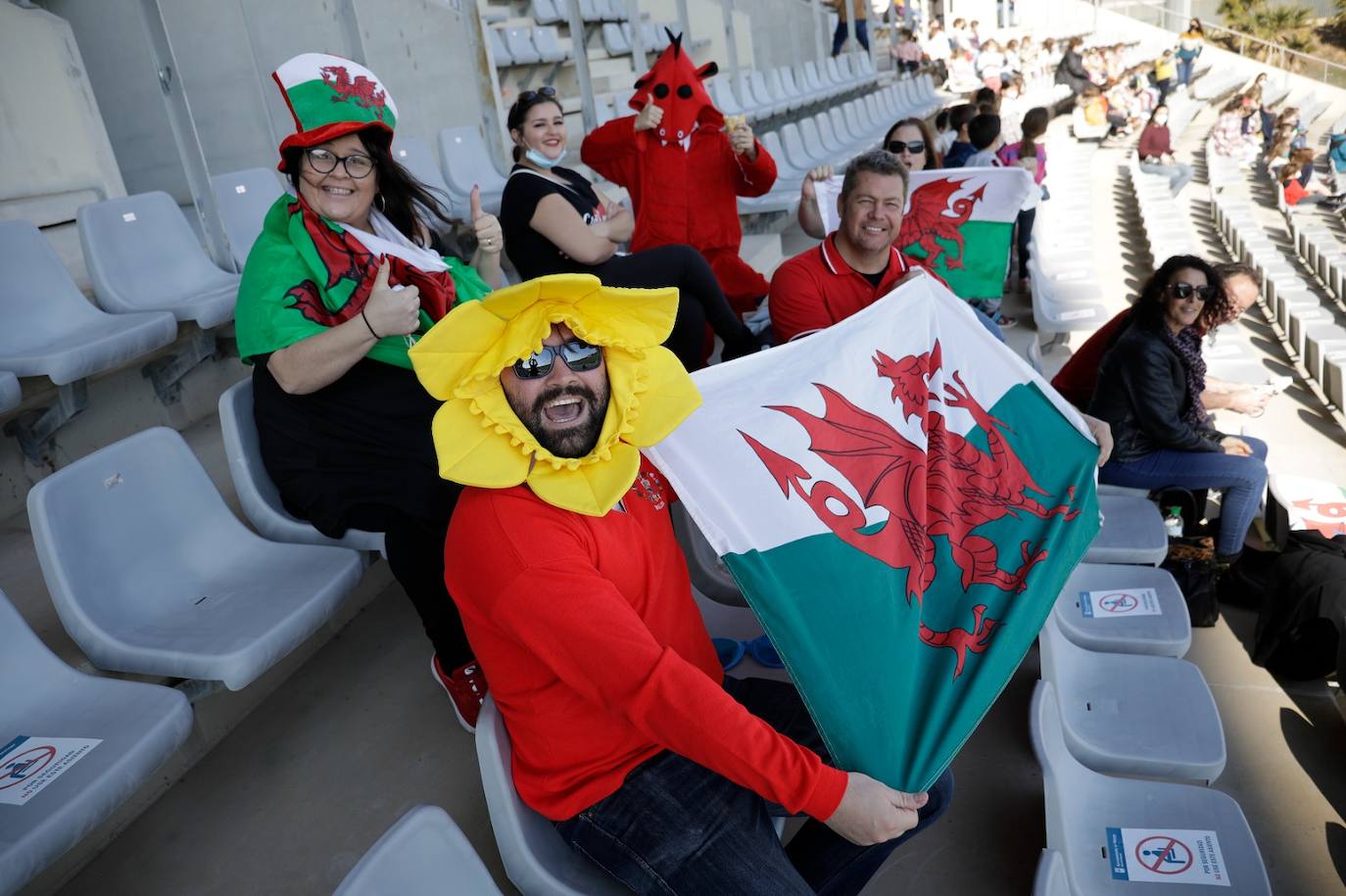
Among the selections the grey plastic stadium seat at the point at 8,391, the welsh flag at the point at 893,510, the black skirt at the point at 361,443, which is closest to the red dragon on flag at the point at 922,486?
the welsh flag at the point at 893,510

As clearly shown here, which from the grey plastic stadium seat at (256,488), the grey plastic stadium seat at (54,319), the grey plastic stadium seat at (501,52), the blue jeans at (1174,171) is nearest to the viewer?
the grey plastic stadium seat at (256,488)

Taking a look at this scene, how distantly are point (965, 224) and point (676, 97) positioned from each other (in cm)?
132

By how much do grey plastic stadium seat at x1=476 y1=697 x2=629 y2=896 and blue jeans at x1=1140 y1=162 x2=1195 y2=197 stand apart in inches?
573

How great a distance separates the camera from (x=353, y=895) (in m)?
1.17

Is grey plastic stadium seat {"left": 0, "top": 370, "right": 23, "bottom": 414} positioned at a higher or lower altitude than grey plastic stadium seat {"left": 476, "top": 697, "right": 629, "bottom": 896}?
higher

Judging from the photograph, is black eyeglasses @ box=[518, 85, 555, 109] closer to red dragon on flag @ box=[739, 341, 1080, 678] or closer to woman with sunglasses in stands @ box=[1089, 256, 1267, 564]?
red dragon on flag @ box=[739, 341, 1080, 678]

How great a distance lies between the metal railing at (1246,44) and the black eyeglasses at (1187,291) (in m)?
25.3

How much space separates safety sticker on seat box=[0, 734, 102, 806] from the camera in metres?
1.71

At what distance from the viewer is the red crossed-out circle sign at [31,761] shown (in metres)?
1.74

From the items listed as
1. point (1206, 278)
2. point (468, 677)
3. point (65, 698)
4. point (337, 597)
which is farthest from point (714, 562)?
point (1206, 278)

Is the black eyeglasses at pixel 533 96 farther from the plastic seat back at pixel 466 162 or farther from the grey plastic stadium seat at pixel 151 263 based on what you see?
the plastic seat back at pixel 466 162

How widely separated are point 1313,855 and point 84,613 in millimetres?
2986

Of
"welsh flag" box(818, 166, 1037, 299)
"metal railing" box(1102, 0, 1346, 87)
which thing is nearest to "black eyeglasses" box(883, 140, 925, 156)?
"welsh flag" box(818, 166, 1037, 299)

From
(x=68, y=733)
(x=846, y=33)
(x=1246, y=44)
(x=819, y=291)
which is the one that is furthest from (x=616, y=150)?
(x=1246, y=44)
